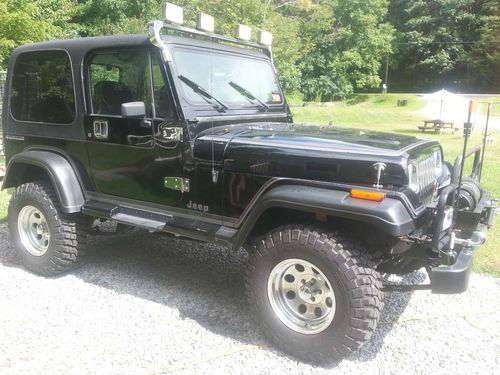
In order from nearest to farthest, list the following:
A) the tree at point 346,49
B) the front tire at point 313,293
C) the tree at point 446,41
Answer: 1. the front tire at point 313,293
2. the tree at point 346,49
3. the tree at point 446,41

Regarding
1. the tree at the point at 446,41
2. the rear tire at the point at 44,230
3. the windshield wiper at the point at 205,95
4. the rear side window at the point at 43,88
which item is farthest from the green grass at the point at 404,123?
the tree at the point at 446,41

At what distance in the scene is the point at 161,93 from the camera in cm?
359

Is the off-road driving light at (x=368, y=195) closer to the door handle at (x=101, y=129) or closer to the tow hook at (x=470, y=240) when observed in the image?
the tow hook at (x=470, y=240)

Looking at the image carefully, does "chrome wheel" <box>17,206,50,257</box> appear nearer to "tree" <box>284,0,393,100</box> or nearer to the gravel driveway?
the gravel driveway

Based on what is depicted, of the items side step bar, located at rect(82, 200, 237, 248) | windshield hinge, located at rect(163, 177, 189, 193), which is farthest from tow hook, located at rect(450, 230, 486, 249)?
windshield hinge, located at rect(163, 177, 189, 193)

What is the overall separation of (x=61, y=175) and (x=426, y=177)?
296 centimetres

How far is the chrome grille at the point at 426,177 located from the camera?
10.2ft

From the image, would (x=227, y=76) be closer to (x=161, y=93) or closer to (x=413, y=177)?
(x=161, y=93)

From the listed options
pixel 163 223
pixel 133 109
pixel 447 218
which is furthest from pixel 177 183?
pixel 447 218

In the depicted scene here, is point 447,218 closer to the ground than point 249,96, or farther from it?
closer to the ground

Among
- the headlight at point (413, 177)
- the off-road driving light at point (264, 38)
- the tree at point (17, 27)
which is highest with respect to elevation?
the tree at point (17, 27)

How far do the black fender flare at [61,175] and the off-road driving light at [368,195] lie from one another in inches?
97.0

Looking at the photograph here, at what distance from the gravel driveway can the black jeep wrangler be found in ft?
0.87

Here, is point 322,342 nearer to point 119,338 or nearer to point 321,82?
point 119,338
